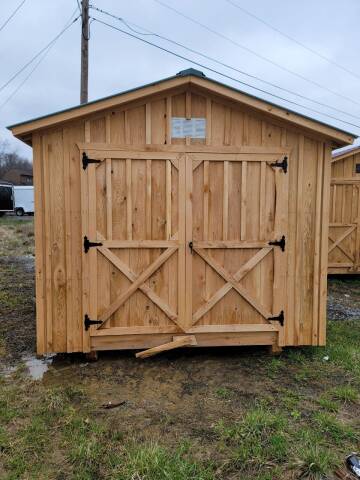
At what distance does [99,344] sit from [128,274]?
868mm

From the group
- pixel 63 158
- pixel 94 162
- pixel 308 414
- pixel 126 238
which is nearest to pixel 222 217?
pixel 126 238

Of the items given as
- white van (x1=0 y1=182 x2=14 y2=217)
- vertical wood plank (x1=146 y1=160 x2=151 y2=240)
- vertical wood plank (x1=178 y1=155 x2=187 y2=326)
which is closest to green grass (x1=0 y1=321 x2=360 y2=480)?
vertical wood plank (x1=178 y1=155 x2=187 y2=326)

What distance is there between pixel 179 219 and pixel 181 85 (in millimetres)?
1423

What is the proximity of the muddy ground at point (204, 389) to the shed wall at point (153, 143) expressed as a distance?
1.20ft

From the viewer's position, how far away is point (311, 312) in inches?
174

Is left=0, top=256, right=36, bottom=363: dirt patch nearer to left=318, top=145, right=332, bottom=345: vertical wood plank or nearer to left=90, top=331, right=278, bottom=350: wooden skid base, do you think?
left=90, top=331, right=278, bottom=350: wooden skid base

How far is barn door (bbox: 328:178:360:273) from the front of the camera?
8.87m

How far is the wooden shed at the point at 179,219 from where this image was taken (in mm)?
4023

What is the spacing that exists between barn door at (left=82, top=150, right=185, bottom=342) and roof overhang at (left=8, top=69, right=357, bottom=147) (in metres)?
0.46

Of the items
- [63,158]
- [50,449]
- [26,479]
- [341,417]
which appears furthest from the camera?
[63,158]

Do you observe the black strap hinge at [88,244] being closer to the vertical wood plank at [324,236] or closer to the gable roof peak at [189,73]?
the gable roof peak at [189,73]

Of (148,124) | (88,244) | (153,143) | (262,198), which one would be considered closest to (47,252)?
(88,244)

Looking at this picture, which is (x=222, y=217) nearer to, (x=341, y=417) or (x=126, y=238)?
(x=126, y=238)

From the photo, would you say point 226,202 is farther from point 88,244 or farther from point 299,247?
point 88,244
